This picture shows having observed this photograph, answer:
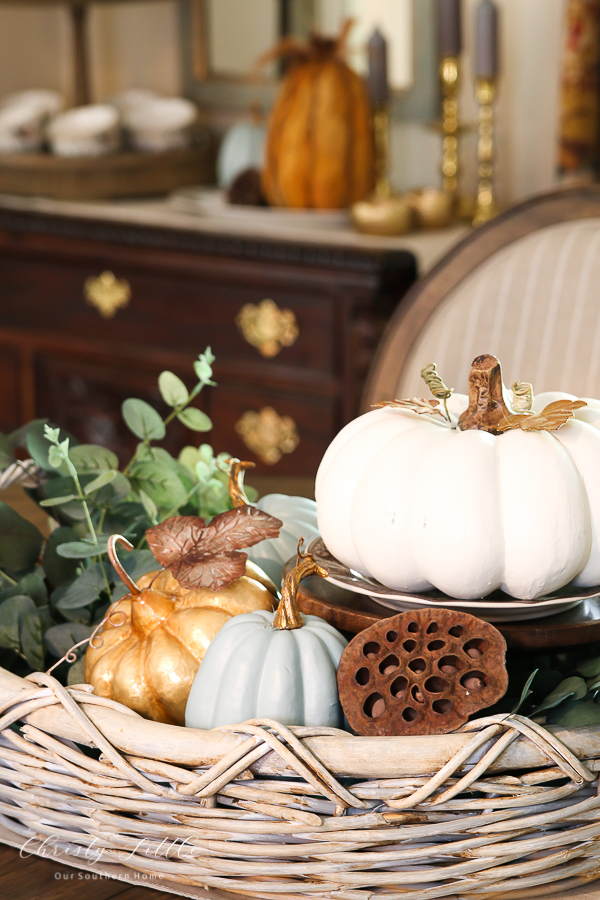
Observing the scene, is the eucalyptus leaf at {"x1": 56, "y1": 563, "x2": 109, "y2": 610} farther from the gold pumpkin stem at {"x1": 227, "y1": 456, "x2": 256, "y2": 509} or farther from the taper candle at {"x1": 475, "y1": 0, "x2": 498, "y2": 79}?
the taper candle at {"x1": 475, "y1": 0, "x2": 498, "y2": 79}

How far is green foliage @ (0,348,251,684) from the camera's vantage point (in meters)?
0.56

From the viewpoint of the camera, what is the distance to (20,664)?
60 centimetres

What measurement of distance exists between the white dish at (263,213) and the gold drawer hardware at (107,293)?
0.65 ft

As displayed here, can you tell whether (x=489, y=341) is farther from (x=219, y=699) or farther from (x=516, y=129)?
(x=516, y=129)

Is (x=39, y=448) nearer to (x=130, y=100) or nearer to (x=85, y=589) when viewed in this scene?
(x=85, y=589)

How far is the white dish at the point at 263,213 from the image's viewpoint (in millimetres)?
1851

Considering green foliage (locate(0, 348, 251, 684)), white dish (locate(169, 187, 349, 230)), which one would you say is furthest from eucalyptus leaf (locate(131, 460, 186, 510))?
white dish (locate(169, 187, 349, 230))

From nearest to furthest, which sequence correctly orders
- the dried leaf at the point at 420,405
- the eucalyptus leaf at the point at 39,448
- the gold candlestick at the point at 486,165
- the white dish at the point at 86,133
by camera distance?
the dried leaf at the point at 420,405
the eucalyptus leaf at the point at 39,448
the gold candlestick at the point at 486,165
the white dish at the point at 86,133

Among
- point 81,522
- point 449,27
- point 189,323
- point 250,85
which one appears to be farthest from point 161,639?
point 250,85

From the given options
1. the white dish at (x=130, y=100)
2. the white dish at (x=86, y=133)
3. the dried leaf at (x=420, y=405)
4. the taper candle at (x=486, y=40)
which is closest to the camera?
the dried leaf at (x=420, y=405)

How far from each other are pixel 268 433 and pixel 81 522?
1.22 metres

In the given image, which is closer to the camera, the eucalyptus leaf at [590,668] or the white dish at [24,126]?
the eucalyptus leaf at [590,668]

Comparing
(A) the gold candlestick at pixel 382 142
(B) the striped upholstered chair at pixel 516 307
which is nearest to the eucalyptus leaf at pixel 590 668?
(B) the striped upholstered chair at pixel 516 307

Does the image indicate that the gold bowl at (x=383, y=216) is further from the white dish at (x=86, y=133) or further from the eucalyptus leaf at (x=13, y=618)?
the eucalyptus leaf at (x=13, y=618)
